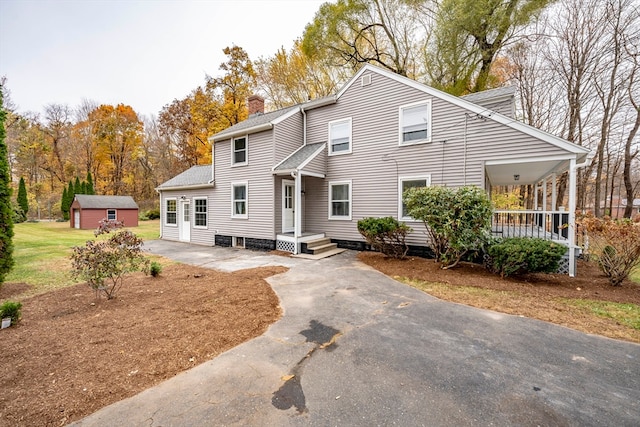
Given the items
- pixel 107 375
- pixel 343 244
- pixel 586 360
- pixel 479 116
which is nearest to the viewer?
pixel 107 375

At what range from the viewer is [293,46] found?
67.9 ft

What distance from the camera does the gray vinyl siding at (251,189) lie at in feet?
36.6

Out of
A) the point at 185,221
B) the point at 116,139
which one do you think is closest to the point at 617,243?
the point at 185,221

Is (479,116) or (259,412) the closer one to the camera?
(259,412)

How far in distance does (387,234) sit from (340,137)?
488 centimetres

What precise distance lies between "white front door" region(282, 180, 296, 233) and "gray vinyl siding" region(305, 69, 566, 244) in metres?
0.79

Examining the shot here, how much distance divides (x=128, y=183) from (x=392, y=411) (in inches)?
1522

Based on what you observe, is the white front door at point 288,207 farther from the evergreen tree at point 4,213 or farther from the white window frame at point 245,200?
the evergreen tree at point 4,213

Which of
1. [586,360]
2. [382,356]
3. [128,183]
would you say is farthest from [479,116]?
[128,183]

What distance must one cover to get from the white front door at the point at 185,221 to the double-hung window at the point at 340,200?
8.00 m

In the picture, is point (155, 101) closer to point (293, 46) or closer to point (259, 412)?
point (293, 46)

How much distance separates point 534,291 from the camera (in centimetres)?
592

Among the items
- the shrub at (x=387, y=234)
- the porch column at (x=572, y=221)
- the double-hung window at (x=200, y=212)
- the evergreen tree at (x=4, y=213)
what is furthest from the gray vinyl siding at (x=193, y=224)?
the porch column at (x=572, y=221)

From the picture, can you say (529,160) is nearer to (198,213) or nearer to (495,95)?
(495,95)
